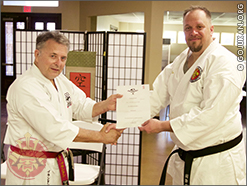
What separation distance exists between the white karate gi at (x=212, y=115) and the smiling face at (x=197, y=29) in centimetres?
6

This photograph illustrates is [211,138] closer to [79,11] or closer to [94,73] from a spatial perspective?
[94,73]

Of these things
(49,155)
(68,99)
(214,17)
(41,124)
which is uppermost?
(214,17)

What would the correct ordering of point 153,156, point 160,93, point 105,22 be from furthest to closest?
1. point 105,22
2. point 153,156
3. point 160,93

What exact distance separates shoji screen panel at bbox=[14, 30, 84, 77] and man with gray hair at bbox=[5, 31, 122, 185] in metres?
1.80

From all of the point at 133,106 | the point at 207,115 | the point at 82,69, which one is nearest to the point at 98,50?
the point at 82,69

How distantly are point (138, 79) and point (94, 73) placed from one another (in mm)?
572

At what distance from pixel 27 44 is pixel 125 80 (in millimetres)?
1378

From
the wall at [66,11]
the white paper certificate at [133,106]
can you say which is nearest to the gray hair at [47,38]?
the white paper certificate at [133,106]

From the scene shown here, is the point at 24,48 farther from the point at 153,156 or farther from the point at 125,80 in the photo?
the point at 153,156

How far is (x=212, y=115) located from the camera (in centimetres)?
185

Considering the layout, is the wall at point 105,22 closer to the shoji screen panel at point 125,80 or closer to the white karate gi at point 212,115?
the shoji screen panel at point 125,80

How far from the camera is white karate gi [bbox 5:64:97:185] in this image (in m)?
1.78

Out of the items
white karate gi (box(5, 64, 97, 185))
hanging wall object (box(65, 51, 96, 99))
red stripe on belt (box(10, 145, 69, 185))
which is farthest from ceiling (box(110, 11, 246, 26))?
red stripe on belt (box(10, 145, 69, 185))

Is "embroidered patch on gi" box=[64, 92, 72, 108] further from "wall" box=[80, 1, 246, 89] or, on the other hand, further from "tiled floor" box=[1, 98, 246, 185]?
"wall" box=[80, 1, 246, 89]
